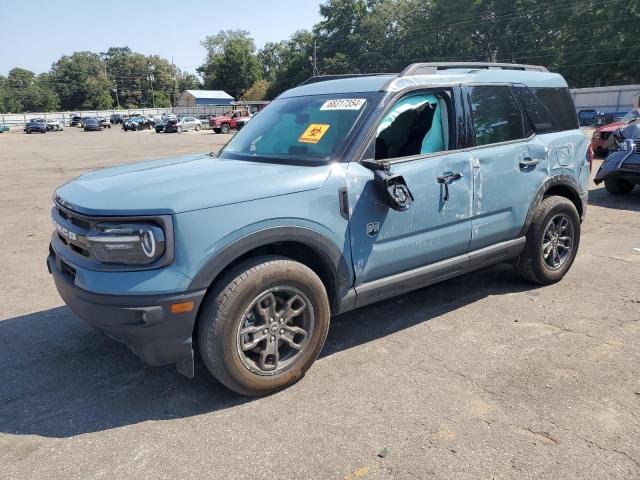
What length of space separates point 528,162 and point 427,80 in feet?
3.93

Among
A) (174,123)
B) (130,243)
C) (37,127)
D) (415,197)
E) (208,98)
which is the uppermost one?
(208,98)

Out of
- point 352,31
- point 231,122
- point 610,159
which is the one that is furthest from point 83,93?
A: point 610,159

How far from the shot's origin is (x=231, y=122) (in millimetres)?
42719

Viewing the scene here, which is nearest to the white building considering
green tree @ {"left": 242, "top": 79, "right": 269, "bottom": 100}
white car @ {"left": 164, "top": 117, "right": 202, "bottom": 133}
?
green tree @ {"left": 242, "top": 79, "right": 269, "bottom": 100}

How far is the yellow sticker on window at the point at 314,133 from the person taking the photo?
3.61 m

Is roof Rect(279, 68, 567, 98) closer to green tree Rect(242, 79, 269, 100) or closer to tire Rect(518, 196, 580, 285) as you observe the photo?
tire Rect(518, 196, 580, 285)

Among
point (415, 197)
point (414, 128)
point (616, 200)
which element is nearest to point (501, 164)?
point (414, 128)

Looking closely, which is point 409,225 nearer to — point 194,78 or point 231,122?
point 231,122

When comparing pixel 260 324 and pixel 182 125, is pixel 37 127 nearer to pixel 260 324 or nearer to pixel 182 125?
pixel 182 125

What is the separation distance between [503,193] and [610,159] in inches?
231

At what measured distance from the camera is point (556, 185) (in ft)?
15.5

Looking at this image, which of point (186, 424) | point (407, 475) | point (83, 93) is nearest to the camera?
point (407, 475)

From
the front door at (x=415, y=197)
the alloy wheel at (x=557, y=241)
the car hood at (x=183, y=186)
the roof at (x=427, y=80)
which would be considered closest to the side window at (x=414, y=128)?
the front door at (x=415, y=197)

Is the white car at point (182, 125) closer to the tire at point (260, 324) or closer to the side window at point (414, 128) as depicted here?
the side window at point (414, 128)
